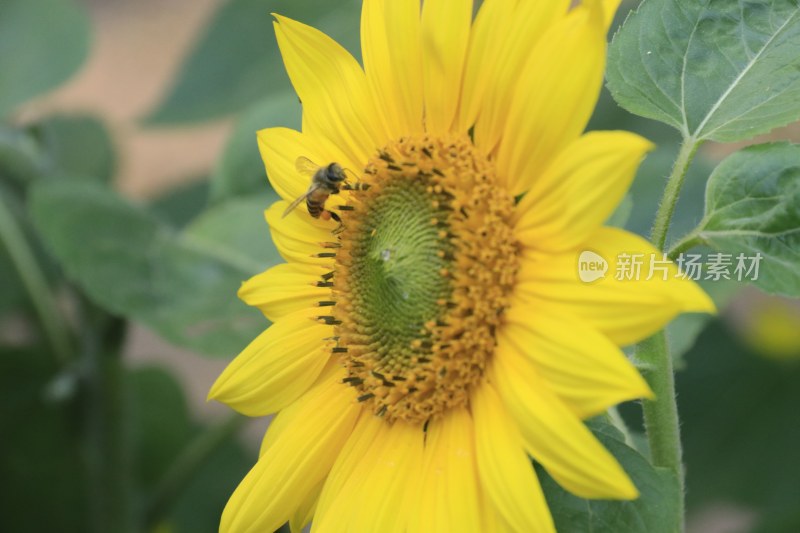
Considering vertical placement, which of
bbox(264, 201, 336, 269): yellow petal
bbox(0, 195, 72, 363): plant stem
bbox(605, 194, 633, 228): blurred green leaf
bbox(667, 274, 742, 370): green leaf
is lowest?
bbox(0, 195, 72, 363): plant stem

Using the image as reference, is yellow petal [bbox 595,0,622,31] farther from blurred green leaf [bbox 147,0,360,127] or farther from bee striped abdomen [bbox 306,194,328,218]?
blurred green leaf [bbox 147,0,360,127]

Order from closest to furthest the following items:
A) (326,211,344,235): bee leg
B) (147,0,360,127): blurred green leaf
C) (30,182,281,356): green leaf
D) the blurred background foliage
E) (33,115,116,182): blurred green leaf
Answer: (326,211,344,235): bee leg
(30,182,281,356): green leaf
the blurred background foliage
(147,0,360,127): blurred green leaf
(33,115,116,182): blurred green leaf

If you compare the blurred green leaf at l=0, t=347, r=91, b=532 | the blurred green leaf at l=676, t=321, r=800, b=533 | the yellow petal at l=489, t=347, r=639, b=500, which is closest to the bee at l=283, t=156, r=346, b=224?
the yellow petal at l=489, t=347, r=639, b=500

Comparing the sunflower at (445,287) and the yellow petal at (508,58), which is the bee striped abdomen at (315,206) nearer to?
the sunflower at (445,287)

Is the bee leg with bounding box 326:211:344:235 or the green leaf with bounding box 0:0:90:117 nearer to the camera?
the bee leg with bounding box 326:211:344:235

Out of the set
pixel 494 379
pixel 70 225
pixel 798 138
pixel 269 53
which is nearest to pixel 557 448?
pixel 494 379

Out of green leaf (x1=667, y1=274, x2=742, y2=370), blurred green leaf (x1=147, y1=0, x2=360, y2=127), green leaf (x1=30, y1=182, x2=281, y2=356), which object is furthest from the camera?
blurred green leaf (x1=147, y1=0, x2=360, y2=127)
